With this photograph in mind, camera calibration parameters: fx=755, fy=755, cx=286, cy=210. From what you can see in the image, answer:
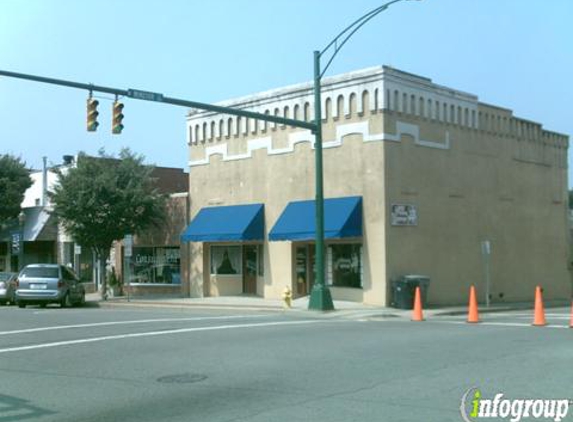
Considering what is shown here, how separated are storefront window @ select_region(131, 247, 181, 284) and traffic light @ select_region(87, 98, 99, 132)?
1304 centimetres

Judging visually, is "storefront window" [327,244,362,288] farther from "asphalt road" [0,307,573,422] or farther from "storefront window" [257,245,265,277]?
"asphalt road" [0,307,573,422]

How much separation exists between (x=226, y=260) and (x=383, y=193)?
857 cm

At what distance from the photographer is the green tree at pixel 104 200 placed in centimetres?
3022

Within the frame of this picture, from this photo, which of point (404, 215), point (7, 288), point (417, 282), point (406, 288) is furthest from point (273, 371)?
point (7, 288)

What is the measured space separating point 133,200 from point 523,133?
16275mm

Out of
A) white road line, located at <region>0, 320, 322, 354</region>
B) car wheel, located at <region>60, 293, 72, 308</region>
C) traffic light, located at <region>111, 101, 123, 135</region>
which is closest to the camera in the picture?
white road line, located at <region>0, 320, 322, 354</region>

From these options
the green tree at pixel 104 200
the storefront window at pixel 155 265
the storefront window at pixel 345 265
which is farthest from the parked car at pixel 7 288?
the storefront window at pixel 345 265

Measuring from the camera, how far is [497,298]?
96.4 ft

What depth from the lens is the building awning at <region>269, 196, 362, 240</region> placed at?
24.9m

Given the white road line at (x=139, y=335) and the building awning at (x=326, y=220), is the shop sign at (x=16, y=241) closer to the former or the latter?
the building awning at (x=326, y=220)

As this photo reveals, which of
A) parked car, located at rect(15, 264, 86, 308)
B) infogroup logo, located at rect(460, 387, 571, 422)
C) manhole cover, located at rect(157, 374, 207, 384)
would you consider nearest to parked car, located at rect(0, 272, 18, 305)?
parked car, located at rect(15, 264, 86, 308)

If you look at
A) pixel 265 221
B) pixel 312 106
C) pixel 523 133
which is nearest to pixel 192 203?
pixel 265 221

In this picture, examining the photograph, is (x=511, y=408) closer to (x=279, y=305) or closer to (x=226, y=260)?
(x=279, y=305)

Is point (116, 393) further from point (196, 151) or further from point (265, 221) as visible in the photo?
point (196, 151)
